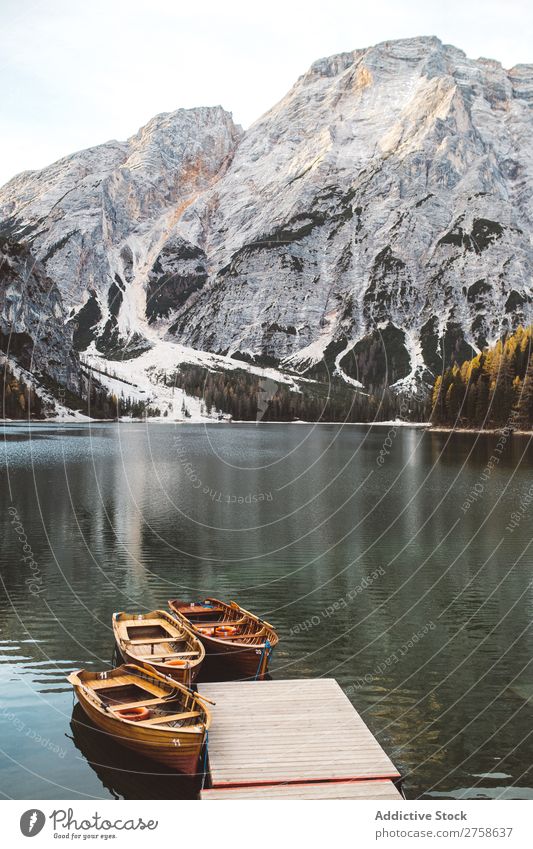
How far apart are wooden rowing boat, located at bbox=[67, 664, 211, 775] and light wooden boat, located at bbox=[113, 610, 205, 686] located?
1053mm

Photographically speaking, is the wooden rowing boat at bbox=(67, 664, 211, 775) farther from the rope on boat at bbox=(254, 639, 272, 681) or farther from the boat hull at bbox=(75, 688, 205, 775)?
the rope on boat at bbox=(254, 639, 272, 681)

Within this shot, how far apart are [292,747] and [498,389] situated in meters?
156

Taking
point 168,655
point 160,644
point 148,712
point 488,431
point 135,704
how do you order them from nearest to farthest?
1. point 148,712
2. point 135,704
3. point 168,655
4. point 160,644
5. point 488,431

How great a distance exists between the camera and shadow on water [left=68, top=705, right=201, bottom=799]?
1905 cm

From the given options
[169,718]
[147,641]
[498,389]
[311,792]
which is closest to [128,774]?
[169,718]

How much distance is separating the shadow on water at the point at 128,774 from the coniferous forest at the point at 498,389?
146 meters

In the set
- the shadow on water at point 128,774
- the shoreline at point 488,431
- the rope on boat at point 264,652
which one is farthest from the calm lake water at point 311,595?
the shoreline at point 488,431

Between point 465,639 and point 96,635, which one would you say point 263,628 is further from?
point 465,639

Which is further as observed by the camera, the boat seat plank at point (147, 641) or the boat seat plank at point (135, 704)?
the boat seat plank at point (147, 641)

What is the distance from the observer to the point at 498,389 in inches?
6506

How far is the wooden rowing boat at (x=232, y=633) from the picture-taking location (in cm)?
2684

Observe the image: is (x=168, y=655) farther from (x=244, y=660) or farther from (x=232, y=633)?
(x=232, y=633)

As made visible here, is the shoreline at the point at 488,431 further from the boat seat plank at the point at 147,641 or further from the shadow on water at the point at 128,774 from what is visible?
the shadow on water at the point at 128,774
